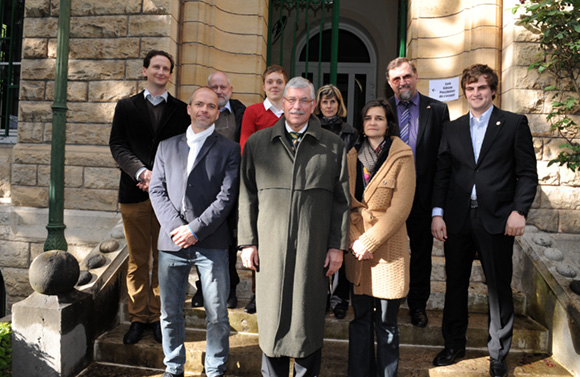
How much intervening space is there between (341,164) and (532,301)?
2.51m

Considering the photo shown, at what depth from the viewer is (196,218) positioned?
2.78 metres

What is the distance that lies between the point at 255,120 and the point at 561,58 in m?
3.41

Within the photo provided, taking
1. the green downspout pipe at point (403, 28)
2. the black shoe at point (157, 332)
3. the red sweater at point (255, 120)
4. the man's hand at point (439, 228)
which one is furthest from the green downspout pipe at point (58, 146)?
the green downspout pipe at point (403, 28)

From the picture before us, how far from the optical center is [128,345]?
3.44 metres

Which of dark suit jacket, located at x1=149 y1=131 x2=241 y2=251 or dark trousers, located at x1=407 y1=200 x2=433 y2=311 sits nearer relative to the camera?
dark suit jacket, located at x1=149 y1=131 x2=241 y2=251

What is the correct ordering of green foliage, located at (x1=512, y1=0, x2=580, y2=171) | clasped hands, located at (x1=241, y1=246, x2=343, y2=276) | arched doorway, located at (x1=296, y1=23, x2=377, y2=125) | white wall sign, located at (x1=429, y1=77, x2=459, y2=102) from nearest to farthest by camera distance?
clasped hands, located at (x1=241, y1=246, x2=343, y2=276)
green foliage, located at (x1=512, y1=0, x2=580, y2=171)
white wall sign, located at (x1=429, y1=77, x2=459, y2=102)
arched doorway, located at (x1=296, y1=23, x2=377, y2=125)

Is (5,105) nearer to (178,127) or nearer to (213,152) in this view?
(178,127)

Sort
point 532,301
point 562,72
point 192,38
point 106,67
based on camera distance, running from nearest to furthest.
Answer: point 532,301 < point 562,72 < point 106,67 < point 192,38

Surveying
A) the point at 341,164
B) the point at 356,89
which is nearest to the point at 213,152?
the point at 341,164

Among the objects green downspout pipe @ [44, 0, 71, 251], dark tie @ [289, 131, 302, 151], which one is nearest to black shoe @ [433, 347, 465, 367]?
dark tie @ [289, 131, 302, 151]

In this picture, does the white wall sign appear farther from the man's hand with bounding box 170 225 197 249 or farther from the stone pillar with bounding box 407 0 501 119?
the man's hand with bounding box 170 225 197 249

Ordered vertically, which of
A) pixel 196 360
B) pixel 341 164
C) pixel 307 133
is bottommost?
pixel 196 360

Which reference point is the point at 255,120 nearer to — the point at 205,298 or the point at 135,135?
the point at 135,135

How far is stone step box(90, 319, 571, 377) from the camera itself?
10.4 feet
